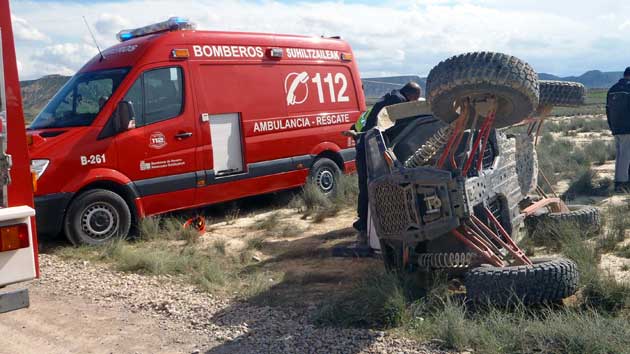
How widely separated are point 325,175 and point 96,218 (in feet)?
12.6

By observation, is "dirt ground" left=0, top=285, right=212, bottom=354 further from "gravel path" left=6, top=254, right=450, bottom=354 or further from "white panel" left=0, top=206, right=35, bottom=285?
"white panel" left=0, top=206, right=35, bottom=285

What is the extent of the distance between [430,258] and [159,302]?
2.37 m

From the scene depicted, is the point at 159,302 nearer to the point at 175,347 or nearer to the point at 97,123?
the point at 175,347

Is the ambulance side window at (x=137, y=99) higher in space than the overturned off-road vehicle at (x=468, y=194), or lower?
higher

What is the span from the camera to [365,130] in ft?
24.0

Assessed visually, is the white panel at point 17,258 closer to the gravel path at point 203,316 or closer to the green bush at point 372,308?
the gravel path at point 203,316

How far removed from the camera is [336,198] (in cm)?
1020

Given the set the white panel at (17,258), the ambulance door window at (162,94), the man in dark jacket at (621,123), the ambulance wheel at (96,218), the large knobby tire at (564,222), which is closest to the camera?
the white panel at (17,258)

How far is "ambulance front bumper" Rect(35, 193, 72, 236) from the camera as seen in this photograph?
7602 millimetres

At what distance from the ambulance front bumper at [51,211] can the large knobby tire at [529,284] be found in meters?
4.94

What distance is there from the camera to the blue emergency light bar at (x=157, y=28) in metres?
8.99

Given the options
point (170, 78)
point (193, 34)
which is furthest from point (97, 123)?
point (193, 34)

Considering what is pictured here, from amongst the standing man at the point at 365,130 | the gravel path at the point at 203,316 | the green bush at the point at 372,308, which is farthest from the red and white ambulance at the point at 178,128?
the green bush at the point at 372,308

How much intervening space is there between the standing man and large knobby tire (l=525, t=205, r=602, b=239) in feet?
5.64
